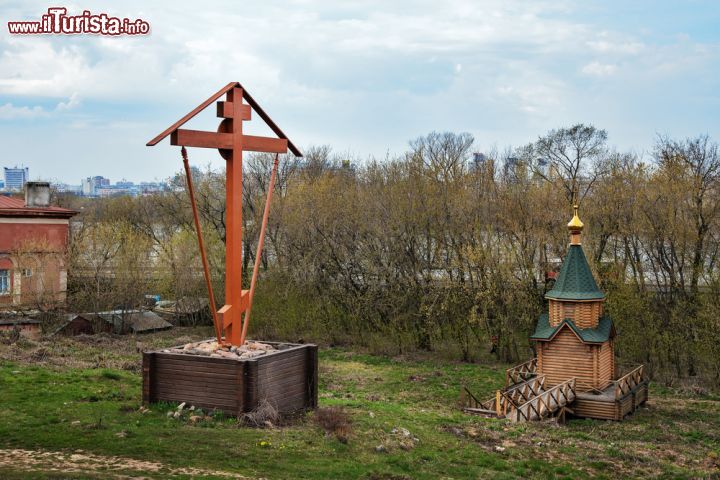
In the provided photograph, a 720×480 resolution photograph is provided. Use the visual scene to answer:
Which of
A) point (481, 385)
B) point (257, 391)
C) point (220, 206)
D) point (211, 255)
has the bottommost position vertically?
point (481, 385)

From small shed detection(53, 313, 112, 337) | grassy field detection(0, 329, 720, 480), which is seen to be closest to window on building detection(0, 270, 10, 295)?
small shed detection(53, 313, 112, 337)

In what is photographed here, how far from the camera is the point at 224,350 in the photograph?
14.1m

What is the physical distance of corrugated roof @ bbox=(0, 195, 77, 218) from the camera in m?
33.0

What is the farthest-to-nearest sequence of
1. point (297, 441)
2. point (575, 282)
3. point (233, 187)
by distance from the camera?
point (575, 282)
point (233, 187)
point (297, 441)

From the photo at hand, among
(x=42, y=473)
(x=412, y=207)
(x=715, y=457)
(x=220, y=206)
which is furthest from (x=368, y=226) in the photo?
(x=42, y=473)

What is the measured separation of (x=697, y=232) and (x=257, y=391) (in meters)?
19.8

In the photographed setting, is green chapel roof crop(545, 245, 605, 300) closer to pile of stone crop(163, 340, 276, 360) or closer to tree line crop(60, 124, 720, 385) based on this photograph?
tree line crop(60, 124, 720, 385)

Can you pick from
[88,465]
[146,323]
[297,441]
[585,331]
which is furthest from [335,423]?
[146,323]

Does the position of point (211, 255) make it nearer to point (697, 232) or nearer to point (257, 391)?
point (697, 232)

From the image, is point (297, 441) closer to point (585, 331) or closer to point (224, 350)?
point (224, 350)

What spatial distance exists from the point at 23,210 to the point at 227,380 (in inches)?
926

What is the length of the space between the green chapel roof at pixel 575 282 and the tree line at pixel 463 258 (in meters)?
4.73

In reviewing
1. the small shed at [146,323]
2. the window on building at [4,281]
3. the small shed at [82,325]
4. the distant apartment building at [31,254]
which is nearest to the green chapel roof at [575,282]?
the small shed at [146,323]

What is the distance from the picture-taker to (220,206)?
4116cm
